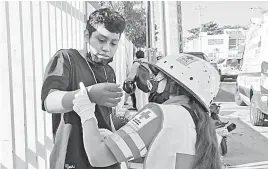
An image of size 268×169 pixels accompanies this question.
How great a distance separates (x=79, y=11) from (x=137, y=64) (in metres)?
2.46

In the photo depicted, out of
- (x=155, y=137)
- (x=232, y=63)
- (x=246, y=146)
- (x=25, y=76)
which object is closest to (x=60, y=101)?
(x=155, y=137)

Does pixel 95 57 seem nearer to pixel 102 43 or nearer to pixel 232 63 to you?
pixel 102 43

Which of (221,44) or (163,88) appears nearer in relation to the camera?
(163,88)

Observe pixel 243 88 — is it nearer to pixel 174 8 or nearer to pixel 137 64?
pixel 137 64

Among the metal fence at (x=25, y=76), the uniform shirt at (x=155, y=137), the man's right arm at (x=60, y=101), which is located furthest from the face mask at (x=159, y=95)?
the metal fence at (x=25, y=76)

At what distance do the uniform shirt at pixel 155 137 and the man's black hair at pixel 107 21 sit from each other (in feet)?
1.68

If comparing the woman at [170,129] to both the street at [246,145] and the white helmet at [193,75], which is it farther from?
the street at [246,145]

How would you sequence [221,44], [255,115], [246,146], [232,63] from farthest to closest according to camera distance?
[221,44], [232,63], [255,115], [246,146]

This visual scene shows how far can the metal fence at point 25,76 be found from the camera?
2674 mm

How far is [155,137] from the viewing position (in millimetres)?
1723

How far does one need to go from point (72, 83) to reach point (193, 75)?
1.91ft

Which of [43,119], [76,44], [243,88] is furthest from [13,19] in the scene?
[243,88]

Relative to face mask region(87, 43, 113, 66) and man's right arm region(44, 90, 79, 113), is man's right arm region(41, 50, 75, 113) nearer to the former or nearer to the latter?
man's right arm region(44, 90, 79, 113)

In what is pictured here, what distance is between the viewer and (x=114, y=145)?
1.71 metres
